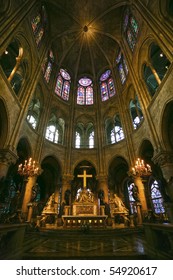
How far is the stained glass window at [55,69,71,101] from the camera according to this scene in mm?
21152

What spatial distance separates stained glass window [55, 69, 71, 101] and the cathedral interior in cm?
20

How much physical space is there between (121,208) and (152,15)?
15.8 meters

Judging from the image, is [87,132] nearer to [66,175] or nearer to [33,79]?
[66,175]

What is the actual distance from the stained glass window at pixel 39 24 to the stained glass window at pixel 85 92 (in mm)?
8782

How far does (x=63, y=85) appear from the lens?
22.3 m

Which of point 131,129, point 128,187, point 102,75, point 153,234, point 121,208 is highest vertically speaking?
point 102,75

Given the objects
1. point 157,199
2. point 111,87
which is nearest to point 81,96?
point 111,87

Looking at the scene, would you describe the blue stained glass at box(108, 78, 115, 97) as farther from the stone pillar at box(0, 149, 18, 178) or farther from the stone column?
the stone pillar at box(0, 149, 18, 178)

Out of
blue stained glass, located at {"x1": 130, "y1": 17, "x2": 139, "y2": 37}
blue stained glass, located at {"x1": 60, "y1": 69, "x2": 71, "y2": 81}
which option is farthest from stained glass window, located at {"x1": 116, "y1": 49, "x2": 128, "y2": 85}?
blue stained glass, located at {"x1": 60, "y1": 69, "x2": 71, "y2": 81}

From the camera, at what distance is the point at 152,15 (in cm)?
1121

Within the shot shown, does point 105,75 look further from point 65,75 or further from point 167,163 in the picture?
point 167,163

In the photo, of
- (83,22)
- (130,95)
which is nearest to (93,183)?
(130,95)

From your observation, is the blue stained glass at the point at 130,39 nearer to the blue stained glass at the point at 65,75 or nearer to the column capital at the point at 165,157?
the blue stained glass at the point at 65,75

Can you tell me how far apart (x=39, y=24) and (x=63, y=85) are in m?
7.75
